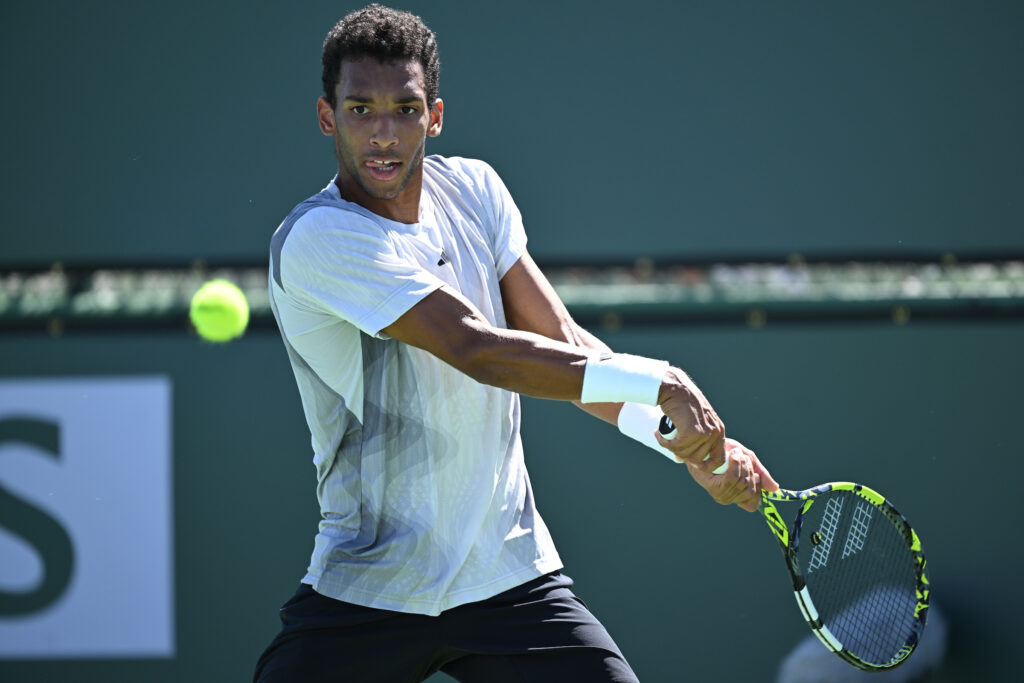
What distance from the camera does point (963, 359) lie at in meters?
3.71

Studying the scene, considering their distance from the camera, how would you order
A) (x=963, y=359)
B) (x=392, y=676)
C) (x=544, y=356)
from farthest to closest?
(x=963, y=359) → (x=392, y=676) → (x=544, y=356)

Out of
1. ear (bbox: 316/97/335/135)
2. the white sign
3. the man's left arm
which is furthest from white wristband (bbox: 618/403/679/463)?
the white sign

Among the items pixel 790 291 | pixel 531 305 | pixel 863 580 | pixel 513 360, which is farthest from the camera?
pixel 790 291

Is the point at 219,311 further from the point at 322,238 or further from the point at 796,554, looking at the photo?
the point at 796,554

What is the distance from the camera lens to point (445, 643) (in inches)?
90.1

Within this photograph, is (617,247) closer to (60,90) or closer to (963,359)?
(963,359)

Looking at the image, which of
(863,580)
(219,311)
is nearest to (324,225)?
(219,311)

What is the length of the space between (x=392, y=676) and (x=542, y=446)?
1545 millimetres

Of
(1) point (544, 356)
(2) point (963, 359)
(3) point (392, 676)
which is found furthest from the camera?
(2) point (963, 359)

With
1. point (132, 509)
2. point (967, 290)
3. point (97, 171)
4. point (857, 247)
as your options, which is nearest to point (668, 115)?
point (857, 247)

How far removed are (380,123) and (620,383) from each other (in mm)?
653

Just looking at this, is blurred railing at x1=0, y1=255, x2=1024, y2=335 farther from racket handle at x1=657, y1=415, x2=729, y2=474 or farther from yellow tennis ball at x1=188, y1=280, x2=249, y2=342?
racket handle at x1=657, y1=415, x2=729, y2=474

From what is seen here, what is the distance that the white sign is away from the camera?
3777mm

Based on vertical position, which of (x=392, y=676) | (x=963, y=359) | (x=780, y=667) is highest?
(x=963, y=359)
